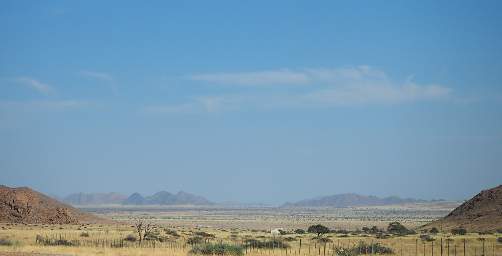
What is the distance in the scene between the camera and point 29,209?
316 feet

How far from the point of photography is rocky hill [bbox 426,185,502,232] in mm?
78062

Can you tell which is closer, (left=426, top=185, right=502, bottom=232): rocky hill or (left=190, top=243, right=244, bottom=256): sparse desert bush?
(left=190, top=243, right=244, bottom=256): sparse desert bush

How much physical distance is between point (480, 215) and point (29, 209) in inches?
2538

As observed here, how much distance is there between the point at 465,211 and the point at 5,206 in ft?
219

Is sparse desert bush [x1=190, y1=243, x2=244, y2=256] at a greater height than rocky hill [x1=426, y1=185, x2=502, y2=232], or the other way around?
rocky hill [x1=426, y1=185, x2=502, y2=232]

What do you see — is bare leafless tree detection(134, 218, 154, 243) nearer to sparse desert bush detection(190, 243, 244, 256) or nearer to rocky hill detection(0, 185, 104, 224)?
sparse desert bush detection(190, 243, 244, 256)

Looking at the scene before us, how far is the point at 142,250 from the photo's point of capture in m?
43.8

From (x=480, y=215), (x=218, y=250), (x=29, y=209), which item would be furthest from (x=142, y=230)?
(x=480, y=215)

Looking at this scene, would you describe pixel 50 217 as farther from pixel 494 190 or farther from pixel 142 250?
pixel 494 190

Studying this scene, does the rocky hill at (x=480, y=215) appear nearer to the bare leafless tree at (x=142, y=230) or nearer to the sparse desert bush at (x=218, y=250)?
the bare leafless tree at (x=142, y=230)

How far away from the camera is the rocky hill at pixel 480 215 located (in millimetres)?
78062

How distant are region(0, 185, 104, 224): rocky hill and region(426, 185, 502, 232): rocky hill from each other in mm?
53865

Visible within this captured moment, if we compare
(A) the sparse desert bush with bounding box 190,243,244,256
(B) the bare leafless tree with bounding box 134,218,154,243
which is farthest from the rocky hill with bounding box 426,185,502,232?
(A) the sparse desert bush with bounding box 190,243,244,256

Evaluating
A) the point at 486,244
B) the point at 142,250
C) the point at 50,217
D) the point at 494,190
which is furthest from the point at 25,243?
the point at 494,190
